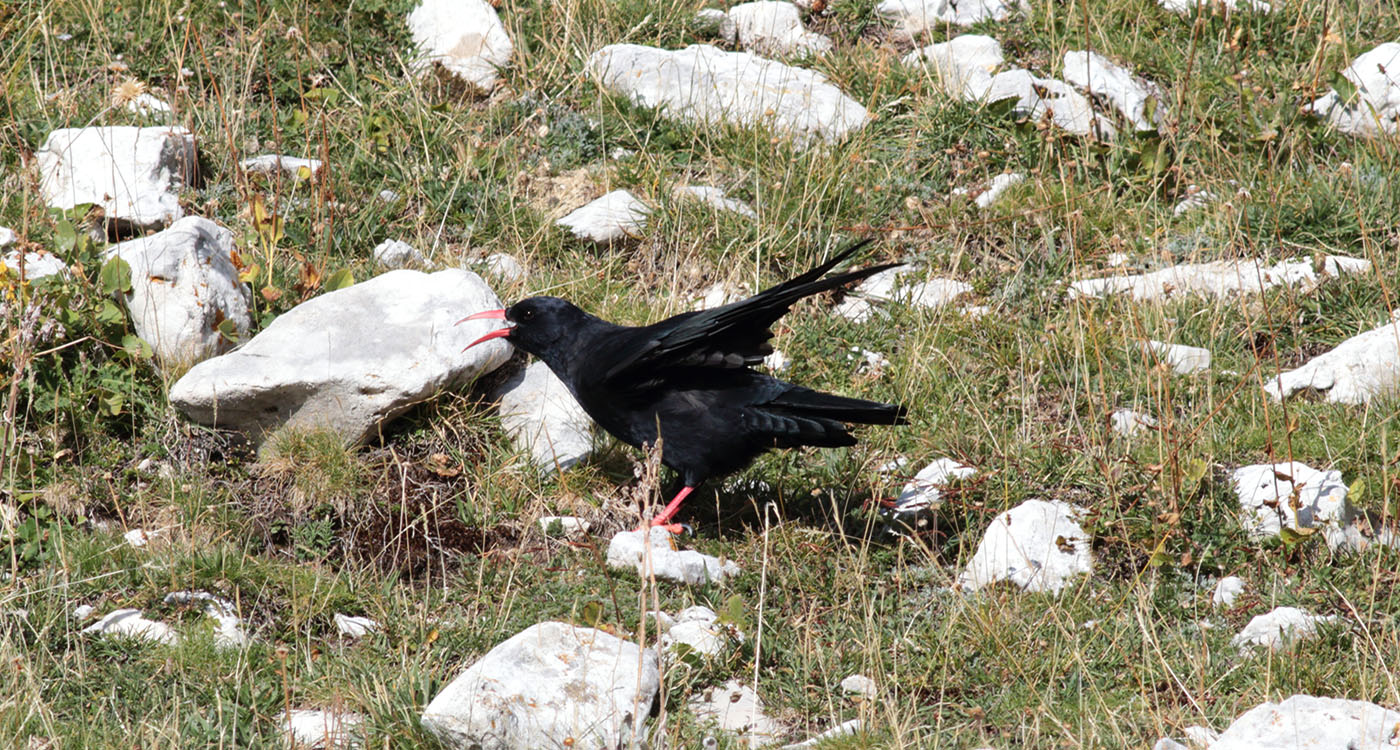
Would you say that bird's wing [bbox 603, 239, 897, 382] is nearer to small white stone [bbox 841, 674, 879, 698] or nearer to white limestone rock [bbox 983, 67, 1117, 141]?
small white stone [bbox 841, 674, 879, 698]

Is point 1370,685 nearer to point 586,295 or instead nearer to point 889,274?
point 889,274

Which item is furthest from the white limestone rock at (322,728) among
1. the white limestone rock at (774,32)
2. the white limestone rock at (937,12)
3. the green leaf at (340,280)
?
the white limestone rock at (937,12)

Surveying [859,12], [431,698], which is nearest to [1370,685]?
[431,698]

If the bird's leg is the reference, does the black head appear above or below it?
above

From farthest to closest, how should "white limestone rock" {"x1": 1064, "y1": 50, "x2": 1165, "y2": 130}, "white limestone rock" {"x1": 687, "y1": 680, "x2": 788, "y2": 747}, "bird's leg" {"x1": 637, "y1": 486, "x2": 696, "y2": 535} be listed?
"white limestone rock" {"x1": 1064, "y1": 50, "x2": 1165, "y2": 130}
"bird's leg" {"x1": 637, "y1": 486, "x2": 696, "y2": 535}
"white limestone rock" {"x1": 687, "y1": 680, "x2": 788, "y2": 747}

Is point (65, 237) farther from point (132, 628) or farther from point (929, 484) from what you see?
point (929, 484)

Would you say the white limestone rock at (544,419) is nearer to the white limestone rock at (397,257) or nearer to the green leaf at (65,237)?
the white limestone rock at (397,257)

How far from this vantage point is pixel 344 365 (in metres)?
5.60

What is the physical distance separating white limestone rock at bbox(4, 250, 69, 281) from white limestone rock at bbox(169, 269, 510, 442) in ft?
3.10

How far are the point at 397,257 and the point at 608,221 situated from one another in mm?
1113

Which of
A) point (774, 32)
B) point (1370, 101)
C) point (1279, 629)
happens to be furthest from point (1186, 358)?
point (774, 32)

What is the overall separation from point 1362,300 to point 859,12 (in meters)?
3.65

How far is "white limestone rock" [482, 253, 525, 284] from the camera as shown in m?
6.71

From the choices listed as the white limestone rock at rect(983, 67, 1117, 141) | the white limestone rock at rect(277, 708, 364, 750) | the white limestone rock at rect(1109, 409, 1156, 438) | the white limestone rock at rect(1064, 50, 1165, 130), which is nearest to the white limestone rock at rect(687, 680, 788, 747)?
the white limestone rock at rect(277, 708, 364, 750)
